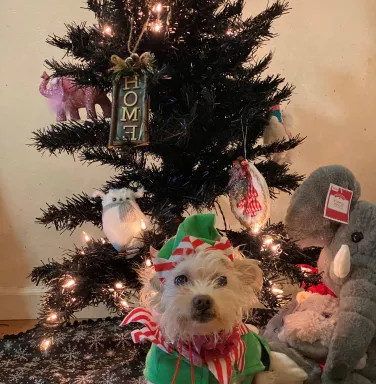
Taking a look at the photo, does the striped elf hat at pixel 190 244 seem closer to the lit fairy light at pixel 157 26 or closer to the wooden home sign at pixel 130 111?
the wooden home sign at pixel 130 111

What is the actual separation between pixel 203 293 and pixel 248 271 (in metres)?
0.12

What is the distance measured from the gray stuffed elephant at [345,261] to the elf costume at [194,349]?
185 mm

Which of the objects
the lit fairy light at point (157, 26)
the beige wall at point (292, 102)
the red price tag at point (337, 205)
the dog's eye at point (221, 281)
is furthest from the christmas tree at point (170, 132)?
the beige wall at point (292, 102)

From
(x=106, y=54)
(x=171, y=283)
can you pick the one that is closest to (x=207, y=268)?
(x=171, y=283)

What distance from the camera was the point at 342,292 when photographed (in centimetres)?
83

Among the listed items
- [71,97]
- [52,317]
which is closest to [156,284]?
[52,317]

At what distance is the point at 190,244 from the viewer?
0.63 metres

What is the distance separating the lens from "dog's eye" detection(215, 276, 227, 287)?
62 centimetres

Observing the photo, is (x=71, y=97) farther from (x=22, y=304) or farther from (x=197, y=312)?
(x=22, y=304)

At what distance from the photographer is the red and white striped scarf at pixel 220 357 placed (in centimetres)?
62

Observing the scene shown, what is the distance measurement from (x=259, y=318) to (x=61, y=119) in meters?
0.69

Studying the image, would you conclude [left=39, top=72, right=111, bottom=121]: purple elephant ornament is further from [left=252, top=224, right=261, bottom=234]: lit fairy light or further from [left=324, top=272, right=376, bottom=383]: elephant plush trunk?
[left=324, top=272, right=376, bottom=383]: elephant plush trunk

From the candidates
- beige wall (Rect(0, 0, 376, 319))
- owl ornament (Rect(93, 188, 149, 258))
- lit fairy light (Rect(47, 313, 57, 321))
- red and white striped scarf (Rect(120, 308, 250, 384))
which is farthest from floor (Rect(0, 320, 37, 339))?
red and white striped scarf (Rect(120, 308, 250, 384))

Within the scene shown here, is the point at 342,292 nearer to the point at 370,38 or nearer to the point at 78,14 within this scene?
the point at 370,38
